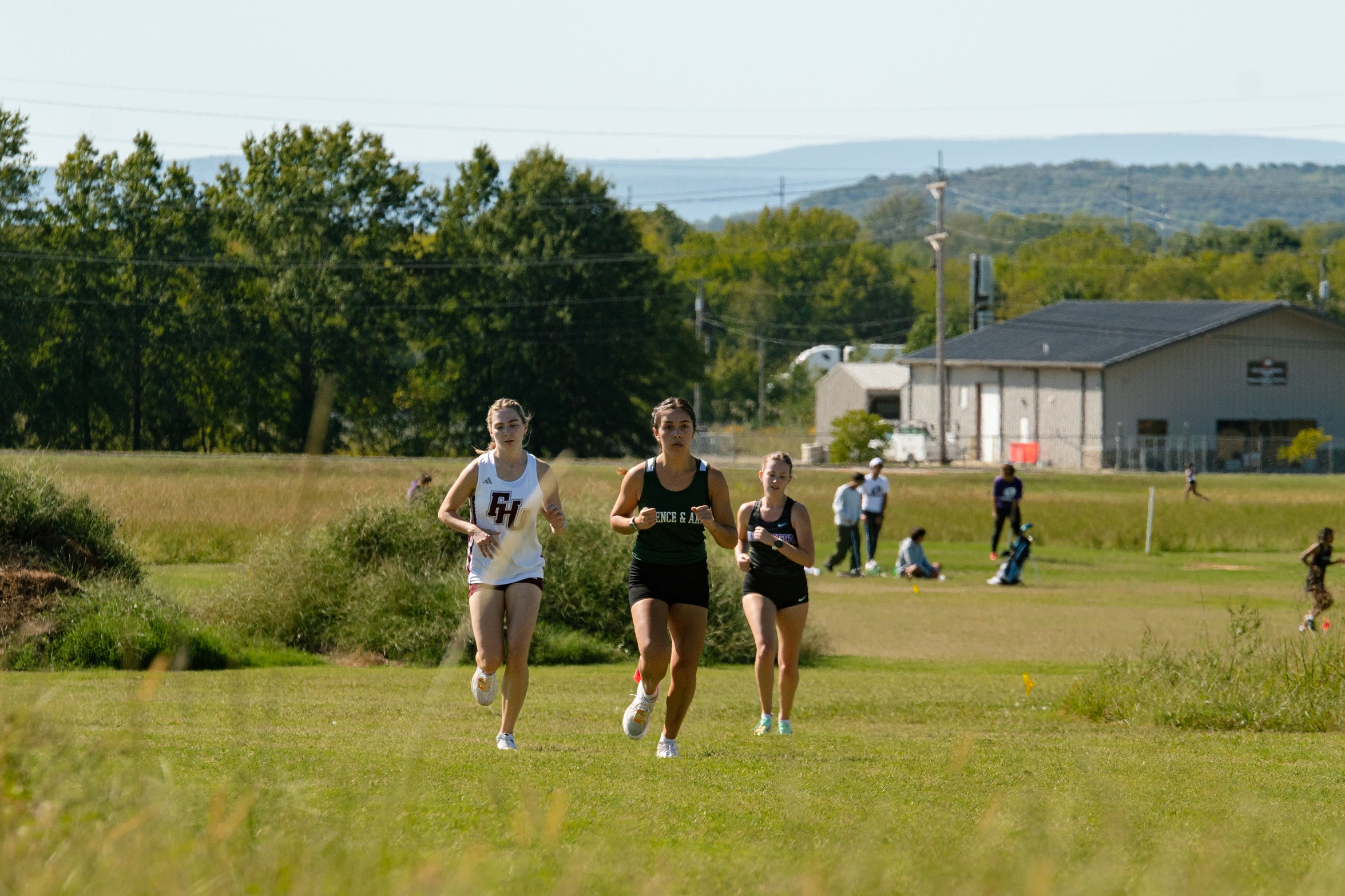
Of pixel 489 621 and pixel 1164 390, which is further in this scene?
pixel 1164 390

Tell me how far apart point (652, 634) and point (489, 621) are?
87cm

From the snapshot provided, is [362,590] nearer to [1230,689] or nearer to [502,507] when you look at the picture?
[1230,689]

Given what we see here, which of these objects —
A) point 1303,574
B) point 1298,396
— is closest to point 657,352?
point 1298,396

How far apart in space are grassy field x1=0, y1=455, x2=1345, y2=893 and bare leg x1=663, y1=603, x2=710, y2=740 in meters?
→ 0.25

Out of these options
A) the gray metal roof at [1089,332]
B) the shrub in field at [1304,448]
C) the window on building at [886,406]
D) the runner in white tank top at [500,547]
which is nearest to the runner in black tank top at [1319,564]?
the runner in white tank top at [500,547]

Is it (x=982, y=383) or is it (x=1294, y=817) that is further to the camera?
(x=982, y=383)

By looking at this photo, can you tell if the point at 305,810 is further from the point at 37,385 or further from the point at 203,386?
the point at 37,385

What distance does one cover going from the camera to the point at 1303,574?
28828 millimetres

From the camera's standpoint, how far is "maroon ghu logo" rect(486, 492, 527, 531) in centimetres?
902

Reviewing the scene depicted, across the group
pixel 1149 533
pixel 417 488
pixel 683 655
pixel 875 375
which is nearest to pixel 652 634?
pixel 683 655

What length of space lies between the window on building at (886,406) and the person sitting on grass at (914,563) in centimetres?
6327

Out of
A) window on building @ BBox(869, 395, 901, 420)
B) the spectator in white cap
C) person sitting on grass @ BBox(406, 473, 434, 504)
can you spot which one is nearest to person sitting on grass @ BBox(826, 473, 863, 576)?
the spectator in white cap

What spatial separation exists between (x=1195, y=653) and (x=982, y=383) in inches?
2438

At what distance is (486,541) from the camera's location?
8.84m
